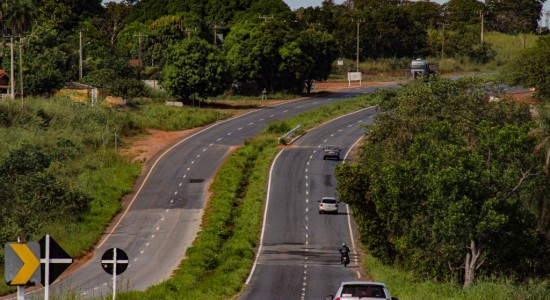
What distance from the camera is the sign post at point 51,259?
17.7 m

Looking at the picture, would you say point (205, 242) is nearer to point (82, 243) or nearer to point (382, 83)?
point (82, 243)

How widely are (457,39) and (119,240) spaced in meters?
134

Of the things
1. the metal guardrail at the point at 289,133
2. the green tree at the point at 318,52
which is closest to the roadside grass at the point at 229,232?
the metal guardrail at the point at 289,133

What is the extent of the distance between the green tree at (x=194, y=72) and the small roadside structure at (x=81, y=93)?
9287 millimetres

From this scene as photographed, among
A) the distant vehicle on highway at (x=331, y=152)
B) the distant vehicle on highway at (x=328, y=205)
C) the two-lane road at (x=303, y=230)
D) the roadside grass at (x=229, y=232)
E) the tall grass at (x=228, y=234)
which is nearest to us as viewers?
the tall grass at (x=228, y=234)

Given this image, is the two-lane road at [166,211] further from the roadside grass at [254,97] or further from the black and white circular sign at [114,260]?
the black and white circular sign at [114,260]

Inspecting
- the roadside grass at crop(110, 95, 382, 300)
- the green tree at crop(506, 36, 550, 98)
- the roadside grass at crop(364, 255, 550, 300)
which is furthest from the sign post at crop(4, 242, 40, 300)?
the green tree at crop(506, 36, 550, 98)

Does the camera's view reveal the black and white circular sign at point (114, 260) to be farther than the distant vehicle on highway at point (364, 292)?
No

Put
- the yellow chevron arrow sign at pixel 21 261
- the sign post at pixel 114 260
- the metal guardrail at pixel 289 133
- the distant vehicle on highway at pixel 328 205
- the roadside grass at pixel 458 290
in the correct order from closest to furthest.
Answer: the yellow chevron arrow sign at pixel 21 261 < the sign post at pixel 114 260 < the roadside grass at pixel 458 290 < the distant vehicle on highway at pixel 328 205 < the metal guardrail at pixel 289 133

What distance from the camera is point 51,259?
17.9 meters

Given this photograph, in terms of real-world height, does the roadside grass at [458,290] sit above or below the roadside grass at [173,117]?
below

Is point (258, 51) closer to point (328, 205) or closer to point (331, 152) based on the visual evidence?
point (331, 152)

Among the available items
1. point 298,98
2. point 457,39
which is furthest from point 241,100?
point 457,39

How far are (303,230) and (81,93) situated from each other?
53709 millimetres
